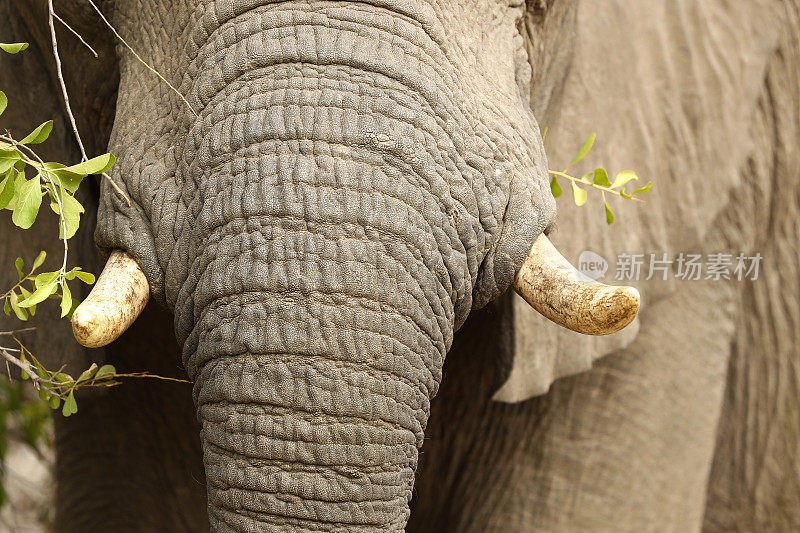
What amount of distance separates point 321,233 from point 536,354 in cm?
63

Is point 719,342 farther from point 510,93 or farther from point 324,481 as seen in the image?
point 324,481

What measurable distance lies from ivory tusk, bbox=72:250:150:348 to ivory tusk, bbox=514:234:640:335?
1.36ft

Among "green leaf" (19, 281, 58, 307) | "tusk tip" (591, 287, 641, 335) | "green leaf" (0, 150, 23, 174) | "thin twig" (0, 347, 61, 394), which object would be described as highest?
"green leaf" (0, 150, 23, 174)

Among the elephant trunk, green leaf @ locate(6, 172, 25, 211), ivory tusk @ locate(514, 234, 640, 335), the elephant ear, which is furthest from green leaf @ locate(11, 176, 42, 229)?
the elephant ear

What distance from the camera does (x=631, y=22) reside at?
1864 mm

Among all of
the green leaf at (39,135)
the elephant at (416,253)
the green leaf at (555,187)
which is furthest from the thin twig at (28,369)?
the green leaf at (555,187)

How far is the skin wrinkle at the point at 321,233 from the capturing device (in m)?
1.09

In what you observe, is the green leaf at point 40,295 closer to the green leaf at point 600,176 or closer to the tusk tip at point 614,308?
the tusk tip at point 614,308

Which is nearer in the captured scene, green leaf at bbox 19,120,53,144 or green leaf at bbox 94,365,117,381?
green leaf at bbox 19,120,53,144

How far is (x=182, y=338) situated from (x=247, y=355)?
0.48 feet

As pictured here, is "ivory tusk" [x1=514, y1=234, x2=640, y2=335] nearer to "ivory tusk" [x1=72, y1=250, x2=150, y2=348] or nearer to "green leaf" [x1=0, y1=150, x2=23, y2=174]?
"ivory tusk" [x1=72, y1=250, x2=150, y2=348]

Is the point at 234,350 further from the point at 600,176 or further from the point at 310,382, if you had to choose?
the point at 600,176

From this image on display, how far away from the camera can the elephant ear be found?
5.23ft

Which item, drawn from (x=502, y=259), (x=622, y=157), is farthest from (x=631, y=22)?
(x=502, y=259)
